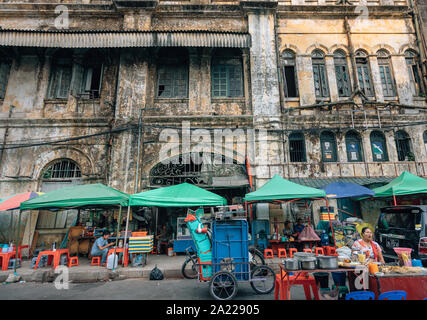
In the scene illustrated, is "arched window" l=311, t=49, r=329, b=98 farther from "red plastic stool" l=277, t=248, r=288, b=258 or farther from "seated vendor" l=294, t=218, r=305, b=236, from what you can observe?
"red plastic stool" l=277, t=248, r=288, b=258

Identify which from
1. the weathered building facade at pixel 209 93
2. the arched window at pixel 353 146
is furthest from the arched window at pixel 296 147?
the arched window at pixel 353 146

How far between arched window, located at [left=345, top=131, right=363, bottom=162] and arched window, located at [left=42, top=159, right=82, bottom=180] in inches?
486

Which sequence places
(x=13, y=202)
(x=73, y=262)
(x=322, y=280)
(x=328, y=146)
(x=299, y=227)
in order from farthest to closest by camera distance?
(x=328, y=146)
(x=299, y=227)
(x=13, y=202)
(x=73, y=262)
(x=322, y=280)

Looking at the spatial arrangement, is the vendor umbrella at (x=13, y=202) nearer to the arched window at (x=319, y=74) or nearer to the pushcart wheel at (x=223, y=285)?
the pushcart wheel at (x=223, y=285)

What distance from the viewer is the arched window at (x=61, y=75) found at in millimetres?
11992

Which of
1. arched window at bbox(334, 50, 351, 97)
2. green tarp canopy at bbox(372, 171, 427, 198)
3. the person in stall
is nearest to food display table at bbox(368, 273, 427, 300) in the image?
green tarp canopy at bbox(372, 171, 427, 198)

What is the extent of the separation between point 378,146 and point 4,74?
18.3m

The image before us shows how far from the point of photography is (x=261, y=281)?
589 centimetres

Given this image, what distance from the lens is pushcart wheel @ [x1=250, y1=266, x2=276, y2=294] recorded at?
18.1 feet

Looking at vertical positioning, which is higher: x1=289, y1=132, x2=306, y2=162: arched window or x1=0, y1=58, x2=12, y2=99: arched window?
x1=0, y1=58, x2=12, y2=99: arched window

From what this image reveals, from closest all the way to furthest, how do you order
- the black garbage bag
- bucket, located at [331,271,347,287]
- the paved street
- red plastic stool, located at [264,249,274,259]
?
bucket, located at [331,271,347,287]
the paved street
the black garbage bag
red plastic stool, located at [264,249,274,259]

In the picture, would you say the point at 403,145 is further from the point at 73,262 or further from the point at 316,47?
the point at 73,262

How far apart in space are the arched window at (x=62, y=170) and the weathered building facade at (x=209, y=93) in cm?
5

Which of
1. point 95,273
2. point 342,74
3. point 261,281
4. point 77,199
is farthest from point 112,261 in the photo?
point 342,74
